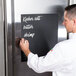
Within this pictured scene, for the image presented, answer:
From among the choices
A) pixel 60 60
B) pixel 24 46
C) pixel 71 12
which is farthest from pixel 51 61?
pixel 71 12

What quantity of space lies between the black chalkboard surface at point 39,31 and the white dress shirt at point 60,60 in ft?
0.81

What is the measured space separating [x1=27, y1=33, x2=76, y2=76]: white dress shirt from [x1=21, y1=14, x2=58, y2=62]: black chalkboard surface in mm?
246

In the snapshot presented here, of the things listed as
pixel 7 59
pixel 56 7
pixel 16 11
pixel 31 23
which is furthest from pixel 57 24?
pixel 7 59

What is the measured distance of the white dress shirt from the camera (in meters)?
1.30

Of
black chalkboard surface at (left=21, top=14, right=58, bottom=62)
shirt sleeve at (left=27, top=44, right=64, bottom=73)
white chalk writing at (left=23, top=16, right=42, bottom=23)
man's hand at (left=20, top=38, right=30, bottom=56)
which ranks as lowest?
Result: shirt sleeve at (left=27, top=44, right=64, bottom=73)

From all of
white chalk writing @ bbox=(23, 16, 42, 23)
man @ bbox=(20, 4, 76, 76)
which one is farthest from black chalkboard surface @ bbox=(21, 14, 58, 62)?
man @ bbox=(20, 4, 76, 76)

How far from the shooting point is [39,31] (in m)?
1.60

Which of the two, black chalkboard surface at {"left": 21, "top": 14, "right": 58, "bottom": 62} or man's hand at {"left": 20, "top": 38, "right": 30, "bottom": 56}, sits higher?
black chalkboard surface at {"left": 21, "top": 14, "right": 58, "bottom": 62}

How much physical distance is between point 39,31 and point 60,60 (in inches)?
15.3

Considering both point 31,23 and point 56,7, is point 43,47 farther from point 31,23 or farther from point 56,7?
point 56,7

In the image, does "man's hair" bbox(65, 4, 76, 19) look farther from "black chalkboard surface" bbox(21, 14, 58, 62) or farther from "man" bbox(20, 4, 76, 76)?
"black chalkboard surface" bbox(21, 14, 58, 62)

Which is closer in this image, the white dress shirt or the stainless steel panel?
the white dress shirt

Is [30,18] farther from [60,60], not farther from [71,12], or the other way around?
[60,60]

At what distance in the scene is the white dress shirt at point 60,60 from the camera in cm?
130
